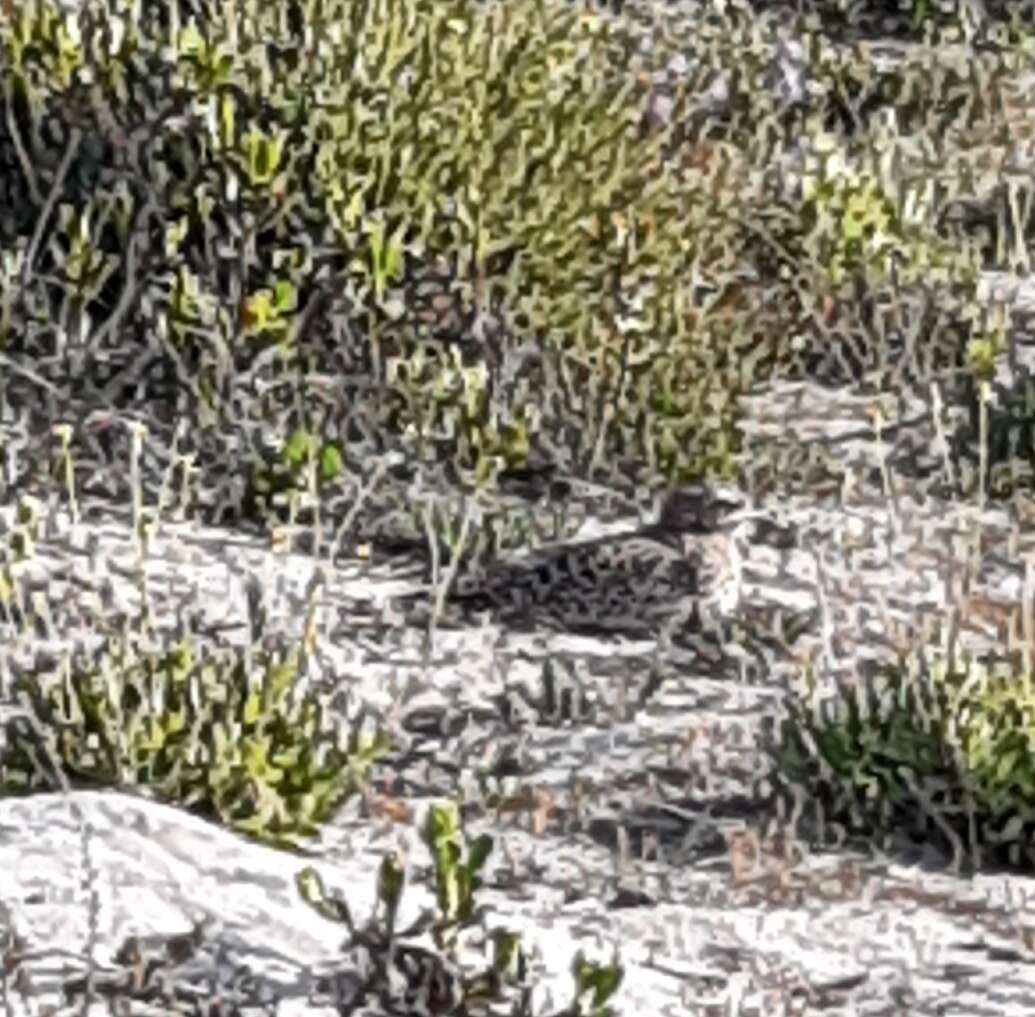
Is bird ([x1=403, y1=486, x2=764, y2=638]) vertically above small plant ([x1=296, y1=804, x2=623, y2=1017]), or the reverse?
small plant ([x1=296, y1=804, x2=623, y2=1017])

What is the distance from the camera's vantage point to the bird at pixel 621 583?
6.09m

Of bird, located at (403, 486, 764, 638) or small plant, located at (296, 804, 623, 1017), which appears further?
bird, located at (403, 486, 764, 638)

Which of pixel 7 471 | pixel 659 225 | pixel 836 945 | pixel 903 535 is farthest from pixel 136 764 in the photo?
pixel 659 225

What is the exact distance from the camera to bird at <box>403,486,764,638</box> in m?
6.09

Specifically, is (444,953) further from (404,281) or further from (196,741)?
(404,281)

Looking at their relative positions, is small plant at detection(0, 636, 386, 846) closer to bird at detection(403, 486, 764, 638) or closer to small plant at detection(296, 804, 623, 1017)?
small plant at detection(296, 804, 623, 1017)

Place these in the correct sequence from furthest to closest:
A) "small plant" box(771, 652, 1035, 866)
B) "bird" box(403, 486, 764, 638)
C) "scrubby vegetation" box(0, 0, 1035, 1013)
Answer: "scrubby vegetation" box(0, 0, 1035, 1013) → "bird" box(403, 486, 764, 638) → "small plant" box(771, 652, 1035, 866)

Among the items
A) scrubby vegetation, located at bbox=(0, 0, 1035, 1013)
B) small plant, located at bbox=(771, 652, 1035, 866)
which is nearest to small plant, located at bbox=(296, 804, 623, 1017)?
small plant, located at bbox=(771, 652, 1035, 866)

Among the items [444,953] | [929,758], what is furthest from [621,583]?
[444,953]

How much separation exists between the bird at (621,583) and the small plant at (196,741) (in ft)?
3.50

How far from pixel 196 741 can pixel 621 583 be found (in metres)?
1.60

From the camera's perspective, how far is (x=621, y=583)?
244 inches

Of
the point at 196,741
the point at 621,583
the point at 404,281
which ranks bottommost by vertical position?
the point at 621,583

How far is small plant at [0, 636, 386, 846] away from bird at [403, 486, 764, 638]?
1.07m
